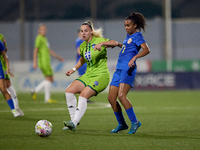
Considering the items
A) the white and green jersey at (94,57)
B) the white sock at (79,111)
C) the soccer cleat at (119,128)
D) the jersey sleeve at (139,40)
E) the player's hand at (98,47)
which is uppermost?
the jersey sleeve at (139,40)

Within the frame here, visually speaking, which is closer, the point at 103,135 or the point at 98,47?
the point at 103,135

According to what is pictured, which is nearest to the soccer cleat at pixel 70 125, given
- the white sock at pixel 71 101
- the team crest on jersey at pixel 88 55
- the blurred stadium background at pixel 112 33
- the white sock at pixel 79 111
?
the white sock at pixel 79 111

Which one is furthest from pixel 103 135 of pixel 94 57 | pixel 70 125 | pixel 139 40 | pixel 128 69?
pixel 139 40

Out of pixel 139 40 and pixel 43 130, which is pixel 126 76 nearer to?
pixel 139 40

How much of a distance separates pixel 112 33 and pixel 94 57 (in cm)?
1818

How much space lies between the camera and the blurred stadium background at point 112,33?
1795cm

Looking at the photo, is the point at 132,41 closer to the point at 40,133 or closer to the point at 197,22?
the point at 40,133

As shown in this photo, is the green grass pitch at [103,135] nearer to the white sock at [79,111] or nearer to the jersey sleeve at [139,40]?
the white sock at [79,111]

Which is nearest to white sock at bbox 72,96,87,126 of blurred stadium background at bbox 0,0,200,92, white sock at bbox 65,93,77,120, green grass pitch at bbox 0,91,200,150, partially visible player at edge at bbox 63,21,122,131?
partially visible player at edge at bbox 63,21,122,131

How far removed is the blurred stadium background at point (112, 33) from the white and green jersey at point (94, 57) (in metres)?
10.9

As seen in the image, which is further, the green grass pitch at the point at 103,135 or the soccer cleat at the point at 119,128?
the soccer cleat at the point at 119,128

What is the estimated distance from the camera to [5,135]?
233 inches

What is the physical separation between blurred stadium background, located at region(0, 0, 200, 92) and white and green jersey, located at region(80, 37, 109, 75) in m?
10.9

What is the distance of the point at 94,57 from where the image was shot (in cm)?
646
